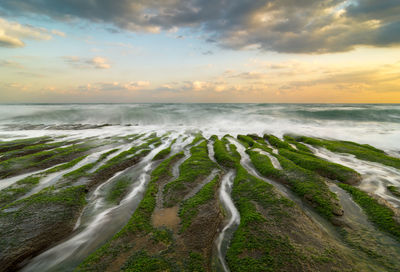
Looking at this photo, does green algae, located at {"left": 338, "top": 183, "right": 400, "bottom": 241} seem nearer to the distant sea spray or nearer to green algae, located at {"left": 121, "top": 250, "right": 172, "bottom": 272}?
green algae, located at {"left": 121, "top": 250, "right": 172, "bottom": 272}

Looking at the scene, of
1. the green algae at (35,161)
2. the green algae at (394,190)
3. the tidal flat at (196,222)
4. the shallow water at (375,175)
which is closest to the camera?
the tidal flat at (196,222)

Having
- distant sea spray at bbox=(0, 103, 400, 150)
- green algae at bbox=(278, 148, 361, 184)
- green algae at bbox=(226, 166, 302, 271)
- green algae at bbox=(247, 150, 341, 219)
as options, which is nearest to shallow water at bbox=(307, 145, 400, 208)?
green algae at bbox=(278, 148, 361, 184)

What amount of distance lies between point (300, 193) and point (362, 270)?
3.72 metres

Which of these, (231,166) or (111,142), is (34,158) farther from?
(231,166)

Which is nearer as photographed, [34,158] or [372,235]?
[372,235]

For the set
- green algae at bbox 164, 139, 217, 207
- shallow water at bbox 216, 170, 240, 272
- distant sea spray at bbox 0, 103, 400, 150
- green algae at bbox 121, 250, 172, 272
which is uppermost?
green algae at bbox 121, 250, 172, 272

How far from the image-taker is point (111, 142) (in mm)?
18172

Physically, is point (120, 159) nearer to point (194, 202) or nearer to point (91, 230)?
point (91, 230)

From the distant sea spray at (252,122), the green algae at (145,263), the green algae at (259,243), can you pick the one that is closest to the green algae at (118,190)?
the green algae at (145,263)

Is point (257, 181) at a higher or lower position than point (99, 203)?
higher

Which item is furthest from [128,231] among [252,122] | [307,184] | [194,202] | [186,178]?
[252,122]

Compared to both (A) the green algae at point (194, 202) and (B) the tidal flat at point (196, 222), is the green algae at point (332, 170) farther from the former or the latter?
(A) the green algae at point (194, 202)

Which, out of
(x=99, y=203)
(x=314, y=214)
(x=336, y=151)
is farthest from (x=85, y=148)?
(x=336, y=151)

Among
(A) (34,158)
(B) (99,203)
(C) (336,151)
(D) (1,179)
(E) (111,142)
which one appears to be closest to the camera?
(B) (99,203)
